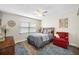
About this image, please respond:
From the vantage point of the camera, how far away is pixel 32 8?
5.65 feet

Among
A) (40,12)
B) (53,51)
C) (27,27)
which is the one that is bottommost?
(53,51)

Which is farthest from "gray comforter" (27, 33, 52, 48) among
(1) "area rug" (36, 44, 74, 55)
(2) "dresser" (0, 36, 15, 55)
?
(2) "dresser" (0, 36, 15, 55)

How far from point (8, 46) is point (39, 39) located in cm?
57

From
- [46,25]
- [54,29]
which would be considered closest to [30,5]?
[46,25]

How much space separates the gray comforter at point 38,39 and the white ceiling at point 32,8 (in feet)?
1.22

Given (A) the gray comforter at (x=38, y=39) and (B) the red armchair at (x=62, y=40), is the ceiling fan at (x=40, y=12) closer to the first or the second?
(A) the gray comforter at (x=38, y=39)

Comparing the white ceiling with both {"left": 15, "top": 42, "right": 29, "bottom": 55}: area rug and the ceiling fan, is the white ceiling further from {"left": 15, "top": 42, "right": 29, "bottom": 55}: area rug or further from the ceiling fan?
{"left": 15, "top": 42, "right": 29, "bottom": 55}: area rug

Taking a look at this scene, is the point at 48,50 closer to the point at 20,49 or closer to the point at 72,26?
the point at 20,49

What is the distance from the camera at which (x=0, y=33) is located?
168cm

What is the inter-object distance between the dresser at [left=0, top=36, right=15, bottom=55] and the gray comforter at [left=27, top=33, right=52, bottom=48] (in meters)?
0.32

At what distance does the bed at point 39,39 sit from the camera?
176cm

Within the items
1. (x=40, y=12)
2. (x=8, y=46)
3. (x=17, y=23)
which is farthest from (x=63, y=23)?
(x=8, y=46)
